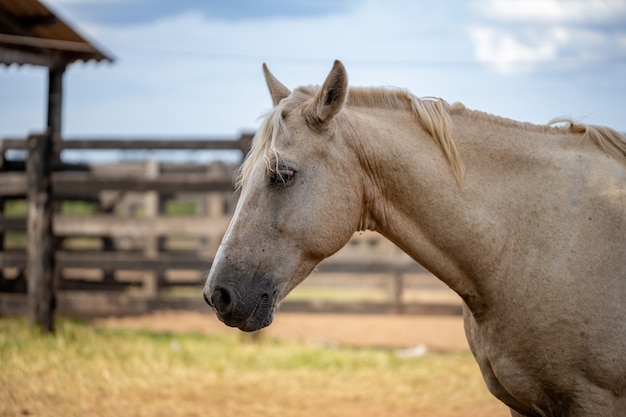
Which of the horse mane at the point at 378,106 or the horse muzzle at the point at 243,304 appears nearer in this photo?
the horse muzzle at the point at 243,304

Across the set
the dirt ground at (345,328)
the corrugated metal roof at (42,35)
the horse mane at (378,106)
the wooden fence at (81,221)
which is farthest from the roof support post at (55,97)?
the horse mane at (378,106)

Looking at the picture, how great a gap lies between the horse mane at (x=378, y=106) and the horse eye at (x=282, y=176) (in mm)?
37

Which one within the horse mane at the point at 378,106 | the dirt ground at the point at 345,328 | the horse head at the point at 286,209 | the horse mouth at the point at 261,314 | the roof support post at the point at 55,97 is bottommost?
the dirt ground at the point at 345,328

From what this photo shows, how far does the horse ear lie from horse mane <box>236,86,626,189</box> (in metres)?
0.18

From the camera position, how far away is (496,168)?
2.82 meters

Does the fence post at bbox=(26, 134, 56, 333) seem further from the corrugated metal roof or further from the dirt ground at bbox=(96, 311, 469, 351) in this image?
the corrugated metal roof

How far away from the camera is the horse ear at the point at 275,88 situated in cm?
308

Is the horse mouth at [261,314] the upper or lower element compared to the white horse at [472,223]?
lower

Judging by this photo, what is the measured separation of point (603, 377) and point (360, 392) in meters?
3.46

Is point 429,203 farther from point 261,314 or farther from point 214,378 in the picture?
point 214,378

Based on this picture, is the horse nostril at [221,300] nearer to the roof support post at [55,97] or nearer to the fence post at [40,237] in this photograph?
the fence post at [40,237]

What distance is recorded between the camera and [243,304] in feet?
8.48

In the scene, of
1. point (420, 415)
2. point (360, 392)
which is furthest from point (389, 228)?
point (360, 392)

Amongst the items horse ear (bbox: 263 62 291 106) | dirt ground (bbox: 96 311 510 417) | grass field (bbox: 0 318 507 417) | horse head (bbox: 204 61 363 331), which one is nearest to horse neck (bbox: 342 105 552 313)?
horse head (bbox: 204 61 363 331)
